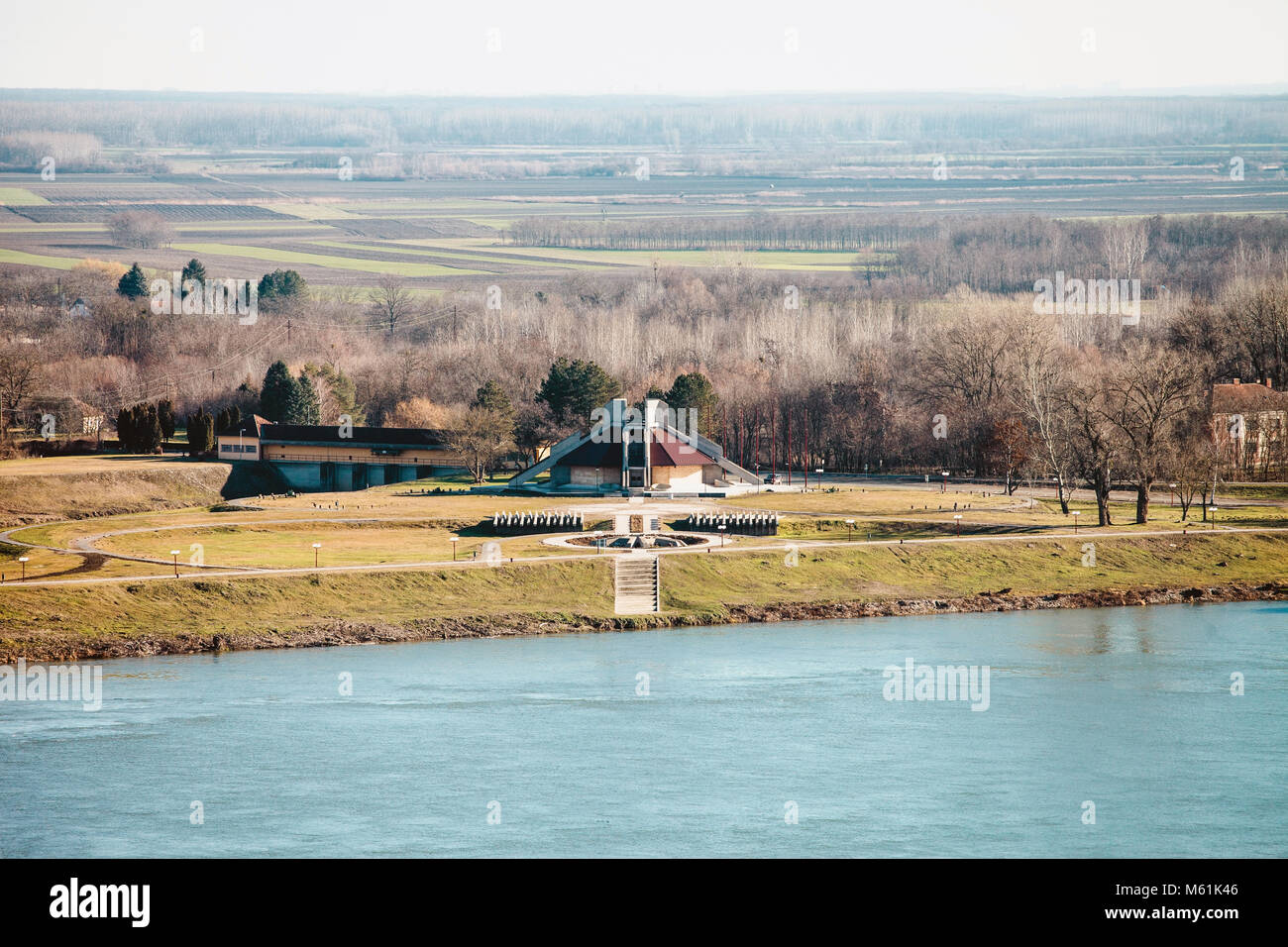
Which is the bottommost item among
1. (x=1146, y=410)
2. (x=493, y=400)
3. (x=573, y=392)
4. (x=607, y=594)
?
(x=607, y=594)

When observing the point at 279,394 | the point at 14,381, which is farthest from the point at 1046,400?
the point at 14,381

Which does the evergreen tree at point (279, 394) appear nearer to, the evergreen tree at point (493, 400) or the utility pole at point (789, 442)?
the evergreen tree at point (493, 400)

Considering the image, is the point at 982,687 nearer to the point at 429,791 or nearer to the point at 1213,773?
the point at 1213,773

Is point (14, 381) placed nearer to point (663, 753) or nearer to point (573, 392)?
point (573, 392)

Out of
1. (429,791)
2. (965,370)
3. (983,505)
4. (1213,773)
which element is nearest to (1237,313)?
(965,370)

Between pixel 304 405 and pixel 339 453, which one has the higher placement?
pixel 304 405
